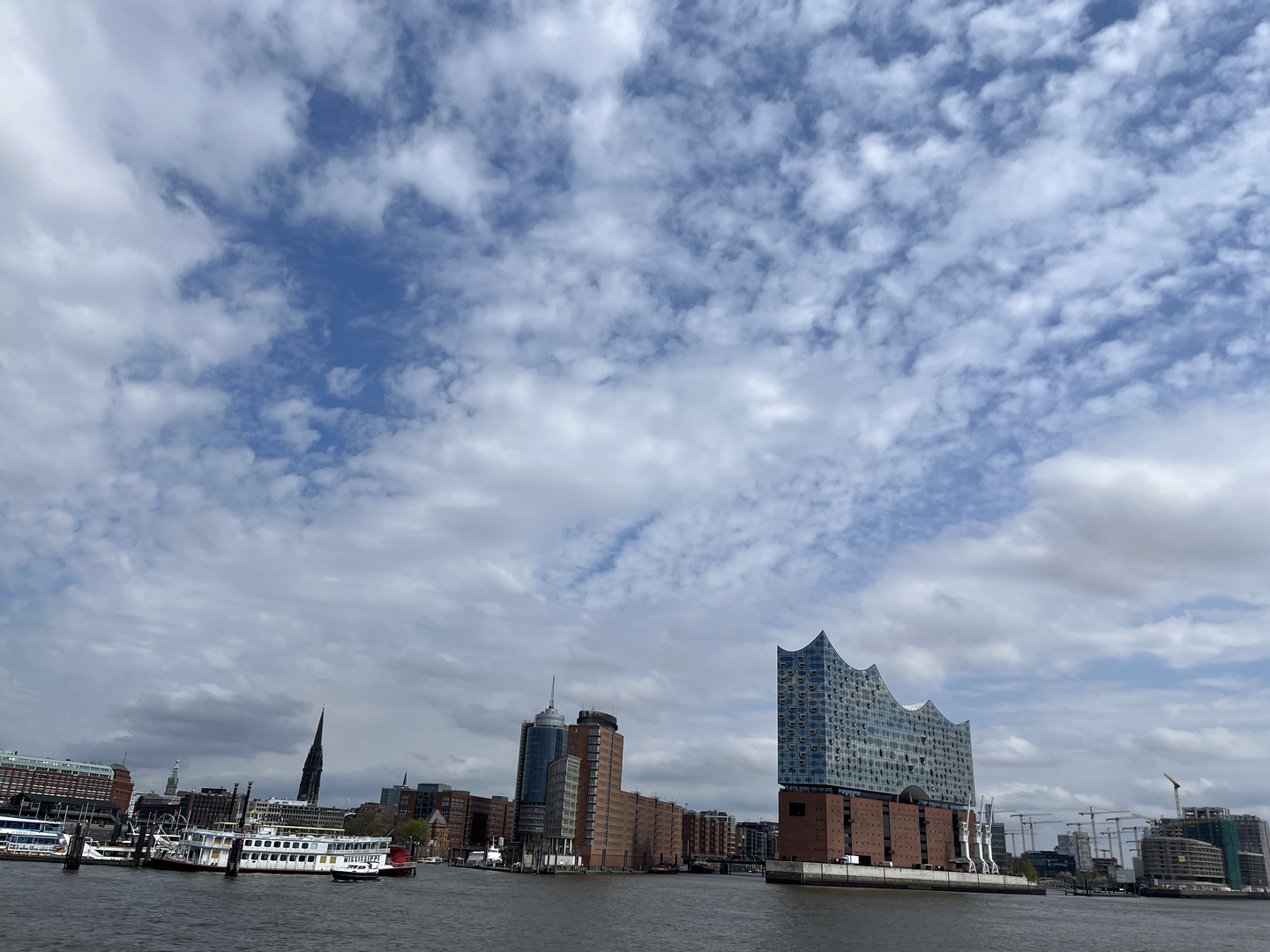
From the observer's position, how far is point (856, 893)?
154625 mm

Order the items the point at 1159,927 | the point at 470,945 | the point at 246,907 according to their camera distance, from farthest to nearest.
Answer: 1. the point at 1159,927
2. the point at 246,907
3. the point at 470,945

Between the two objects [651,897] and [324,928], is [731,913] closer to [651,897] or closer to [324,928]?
[651,897]

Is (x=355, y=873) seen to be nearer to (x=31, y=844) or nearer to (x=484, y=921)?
(x=31, y=844)

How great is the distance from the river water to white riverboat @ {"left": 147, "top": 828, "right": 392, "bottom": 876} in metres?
5.08

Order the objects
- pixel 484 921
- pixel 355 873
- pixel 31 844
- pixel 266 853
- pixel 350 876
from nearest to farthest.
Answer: pixel 484 921
pixel 350 876
pixel 266 853
pixel 355 873
pixel 31 844

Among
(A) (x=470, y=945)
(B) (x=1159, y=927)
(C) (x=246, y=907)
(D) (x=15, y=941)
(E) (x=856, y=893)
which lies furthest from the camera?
(E) (x=856, y=893)

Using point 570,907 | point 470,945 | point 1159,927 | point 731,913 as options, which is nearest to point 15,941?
point 470,945

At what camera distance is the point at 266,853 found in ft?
385

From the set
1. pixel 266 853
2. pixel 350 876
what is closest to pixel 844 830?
pixel 350 876

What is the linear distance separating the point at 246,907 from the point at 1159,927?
109 metres

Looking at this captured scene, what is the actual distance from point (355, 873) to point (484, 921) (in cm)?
5402

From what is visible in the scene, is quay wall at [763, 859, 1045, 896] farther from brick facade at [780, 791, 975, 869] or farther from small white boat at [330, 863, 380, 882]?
small white boat at [330, 863, 380, 882]

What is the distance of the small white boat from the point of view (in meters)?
116

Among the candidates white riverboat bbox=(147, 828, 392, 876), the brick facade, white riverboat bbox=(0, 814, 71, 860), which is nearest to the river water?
white riverboat bbox=(147, 828, 392, 876)
